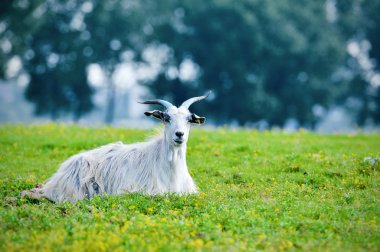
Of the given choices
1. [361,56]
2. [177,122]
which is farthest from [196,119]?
[361,56]

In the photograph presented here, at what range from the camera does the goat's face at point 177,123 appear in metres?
11.2

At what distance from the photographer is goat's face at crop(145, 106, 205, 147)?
36.8ft

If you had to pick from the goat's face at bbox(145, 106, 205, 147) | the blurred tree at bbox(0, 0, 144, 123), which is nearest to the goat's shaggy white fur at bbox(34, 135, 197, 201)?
the goat's face at bbox(145, 106, 205, 147)

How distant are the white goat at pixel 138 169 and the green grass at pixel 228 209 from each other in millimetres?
646

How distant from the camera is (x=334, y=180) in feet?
41.2

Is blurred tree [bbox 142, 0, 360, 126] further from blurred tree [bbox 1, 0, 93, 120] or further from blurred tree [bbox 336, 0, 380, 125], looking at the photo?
blurred tree [bbox 1, 0, 93, 120]

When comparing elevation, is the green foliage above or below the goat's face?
above

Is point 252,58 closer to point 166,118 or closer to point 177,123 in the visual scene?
point 166,118

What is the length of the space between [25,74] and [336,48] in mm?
34090

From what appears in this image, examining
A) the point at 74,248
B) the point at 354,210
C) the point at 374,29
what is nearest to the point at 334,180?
the point at 354,210

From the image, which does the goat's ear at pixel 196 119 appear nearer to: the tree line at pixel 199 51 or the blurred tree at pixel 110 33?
the tree line at pixel 199 51

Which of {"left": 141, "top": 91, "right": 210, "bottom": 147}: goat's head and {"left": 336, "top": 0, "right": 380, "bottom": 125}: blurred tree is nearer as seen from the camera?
{"left": 141, "top": 91, "right": 210, "bottom": 147}: goat's head

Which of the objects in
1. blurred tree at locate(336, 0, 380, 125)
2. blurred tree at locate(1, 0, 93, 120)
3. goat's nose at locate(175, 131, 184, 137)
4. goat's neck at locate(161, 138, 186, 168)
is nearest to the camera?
goat's nose at locate(175, 131, 184, 137)

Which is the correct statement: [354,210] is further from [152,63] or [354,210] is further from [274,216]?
[152,63]
